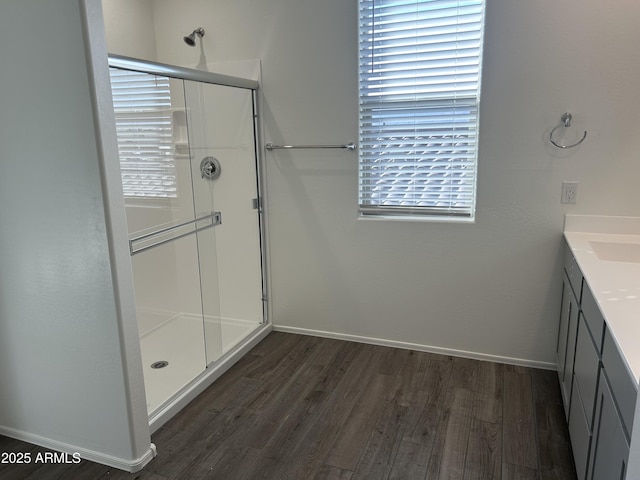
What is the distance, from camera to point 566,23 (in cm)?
252

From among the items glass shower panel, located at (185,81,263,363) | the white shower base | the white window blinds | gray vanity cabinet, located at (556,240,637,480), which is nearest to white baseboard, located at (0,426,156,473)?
the white shower base

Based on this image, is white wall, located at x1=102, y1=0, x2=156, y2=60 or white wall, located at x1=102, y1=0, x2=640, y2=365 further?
white wall, located at x1=102, y1=0, x2=156, y2=60

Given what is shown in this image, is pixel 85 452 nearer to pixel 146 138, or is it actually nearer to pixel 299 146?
pixel 146 138

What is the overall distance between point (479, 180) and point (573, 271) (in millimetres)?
769

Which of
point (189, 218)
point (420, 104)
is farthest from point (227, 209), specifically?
point (420, 104)

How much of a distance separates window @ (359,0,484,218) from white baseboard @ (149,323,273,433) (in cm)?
125

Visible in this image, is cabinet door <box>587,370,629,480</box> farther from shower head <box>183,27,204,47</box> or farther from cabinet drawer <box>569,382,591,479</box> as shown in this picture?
shower head <box>183,27,204,47</box>

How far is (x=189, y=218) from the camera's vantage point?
2.76 meters

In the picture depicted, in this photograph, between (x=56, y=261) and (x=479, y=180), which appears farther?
(x=479, y=180)

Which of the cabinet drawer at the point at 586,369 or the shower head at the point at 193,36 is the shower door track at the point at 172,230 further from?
the cabinet drawer at the point at 586,369

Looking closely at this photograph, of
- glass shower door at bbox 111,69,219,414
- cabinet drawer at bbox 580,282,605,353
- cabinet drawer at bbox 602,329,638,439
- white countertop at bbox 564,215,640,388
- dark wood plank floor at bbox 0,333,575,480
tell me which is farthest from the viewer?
glass shower door at bbox 111,69,219,414

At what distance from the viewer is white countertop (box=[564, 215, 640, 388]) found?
143 cm

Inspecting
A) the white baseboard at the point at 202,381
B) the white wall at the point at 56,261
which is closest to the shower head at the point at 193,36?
the white wall at the point at 56,261

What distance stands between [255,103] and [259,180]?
516mm
